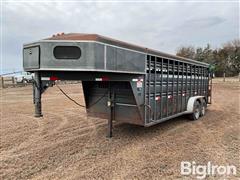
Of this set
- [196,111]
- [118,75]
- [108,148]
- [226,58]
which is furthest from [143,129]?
[226,58]

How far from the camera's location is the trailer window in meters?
3.65

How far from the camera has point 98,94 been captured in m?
5.80

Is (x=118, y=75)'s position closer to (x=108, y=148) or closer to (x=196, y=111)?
(x=108, y=148)

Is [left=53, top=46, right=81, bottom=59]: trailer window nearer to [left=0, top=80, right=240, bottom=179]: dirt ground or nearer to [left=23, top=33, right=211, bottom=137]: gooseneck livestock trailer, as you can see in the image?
[left=23, top=33, right=211, bottom=137]: gooseneck livestock trailer

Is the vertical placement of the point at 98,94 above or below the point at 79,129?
above

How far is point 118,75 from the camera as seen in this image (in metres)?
4.43

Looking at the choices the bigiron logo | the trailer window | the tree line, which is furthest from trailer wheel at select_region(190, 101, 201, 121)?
the tree line

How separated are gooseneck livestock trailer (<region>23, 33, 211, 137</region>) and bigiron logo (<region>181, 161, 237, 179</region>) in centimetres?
151

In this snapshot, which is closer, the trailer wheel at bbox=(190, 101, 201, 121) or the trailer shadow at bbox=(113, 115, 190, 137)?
the trailer shadow at bbox=(113, 115, 190, 137)

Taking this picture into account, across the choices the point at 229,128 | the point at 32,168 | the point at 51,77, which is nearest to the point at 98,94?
the point at 51,77

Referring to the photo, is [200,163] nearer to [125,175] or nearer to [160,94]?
[125,175]

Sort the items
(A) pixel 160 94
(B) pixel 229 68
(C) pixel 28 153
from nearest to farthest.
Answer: (C) pixel 28 153
(A) pixel 160 94
(B) pixel 229 68

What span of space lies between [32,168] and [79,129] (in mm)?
2607

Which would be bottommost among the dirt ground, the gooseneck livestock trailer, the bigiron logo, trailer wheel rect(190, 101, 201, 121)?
the bigiron logo
